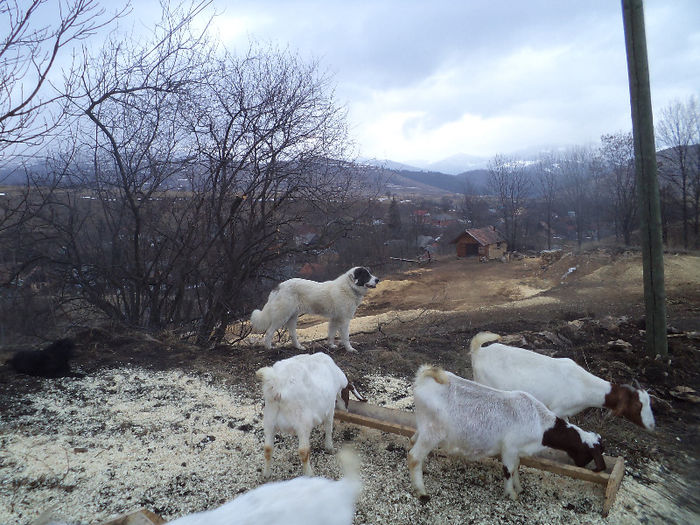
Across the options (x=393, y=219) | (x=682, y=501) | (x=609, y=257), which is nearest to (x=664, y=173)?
(x=609, y=257)

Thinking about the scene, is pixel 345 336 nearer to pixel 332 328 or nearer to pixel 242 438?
pixel 332 328

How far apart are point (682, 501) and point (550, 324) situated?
241 inches

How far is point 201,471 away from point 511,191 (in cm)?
4015

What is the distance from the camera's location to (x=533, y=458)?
3.78 meters

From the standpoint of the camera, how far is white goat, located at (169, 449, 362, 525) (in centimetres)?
142

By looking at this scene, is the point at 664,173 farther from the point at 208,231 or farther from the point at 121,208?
the point at 121,208

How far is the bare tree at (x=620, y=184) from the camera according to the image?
25.8 metres

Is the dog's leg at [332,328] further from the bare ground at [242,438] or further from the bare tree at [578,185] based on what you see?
the bare tree at [578,185]

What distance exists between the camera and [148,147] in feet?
30.6

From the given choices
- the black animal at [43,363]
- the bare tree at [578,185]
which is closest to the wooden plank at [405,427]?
the black animal at [43,363]

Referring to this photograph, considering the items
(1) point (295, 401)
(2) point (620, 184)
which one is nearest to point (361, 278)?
(1) point (295, 401)

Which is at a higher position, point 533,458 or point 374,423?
point 374,423

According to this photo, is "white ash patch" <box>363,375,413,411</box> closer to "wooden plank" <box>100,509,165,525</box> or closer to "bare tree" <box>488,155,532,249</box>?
"wooden plank" <box>100,509,165,525</box>

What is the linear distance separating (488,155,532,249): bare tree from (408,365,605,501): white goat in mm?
37229
